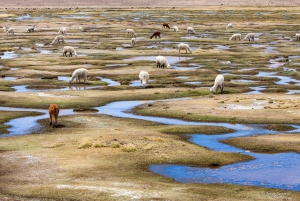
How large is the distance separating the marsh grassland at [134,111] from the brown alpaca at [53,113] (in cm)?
54

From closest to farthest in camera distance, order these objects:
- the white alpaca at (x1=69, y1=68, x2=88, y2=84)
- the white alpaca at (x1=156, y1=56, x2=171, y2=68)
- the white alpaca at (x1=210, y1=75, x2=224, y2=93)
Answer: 1. the white alpaca at (x1=210, y1=75, x2=224, y2=93)
2. the white alpaca at (x1=69, y1=68, x2=88, y2=84)
3. the white alpaca at (x1=156, y1=56, x2=171, y2=68)

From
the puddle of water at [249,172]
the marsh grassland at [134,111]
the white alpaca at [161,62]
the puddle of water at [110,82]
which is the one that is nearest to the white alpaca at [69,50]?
the marsh grassland at [134,111]

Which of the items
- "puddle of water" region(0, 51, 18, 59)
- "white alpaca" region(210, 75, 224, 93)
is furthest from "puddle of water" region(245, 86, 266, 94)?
"puddle of water" region(0, 51, 18, 59)

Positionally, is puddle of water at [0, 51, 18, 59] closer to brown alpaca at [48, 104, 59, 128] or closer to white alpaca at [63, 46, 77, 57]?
white alpaca at [63, 46, 77, 57]

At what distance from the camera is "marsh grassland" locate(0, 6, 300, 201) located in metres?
18.8

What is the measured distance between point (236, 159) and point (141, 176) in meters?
4.41

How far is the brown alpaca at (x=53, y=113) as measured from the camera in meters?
28.1

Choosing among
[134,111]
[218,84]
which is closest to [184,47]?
[218,84]

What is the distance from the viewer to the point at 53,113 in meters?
28.5

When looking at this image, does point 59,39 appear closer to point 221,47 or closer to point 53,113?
point 221,47

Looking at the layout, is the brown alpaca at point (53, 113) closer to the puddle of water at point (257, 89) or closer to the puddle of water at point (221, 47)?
the puddle of water at point (257, 89)

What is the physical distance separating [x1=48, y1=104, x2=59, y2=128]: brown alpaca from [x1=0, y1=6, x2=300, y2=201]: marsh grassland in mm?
535

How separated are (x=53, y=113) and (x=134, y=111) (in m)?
6.21

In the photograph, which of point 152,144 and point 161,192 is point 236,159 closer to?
point 152,144
